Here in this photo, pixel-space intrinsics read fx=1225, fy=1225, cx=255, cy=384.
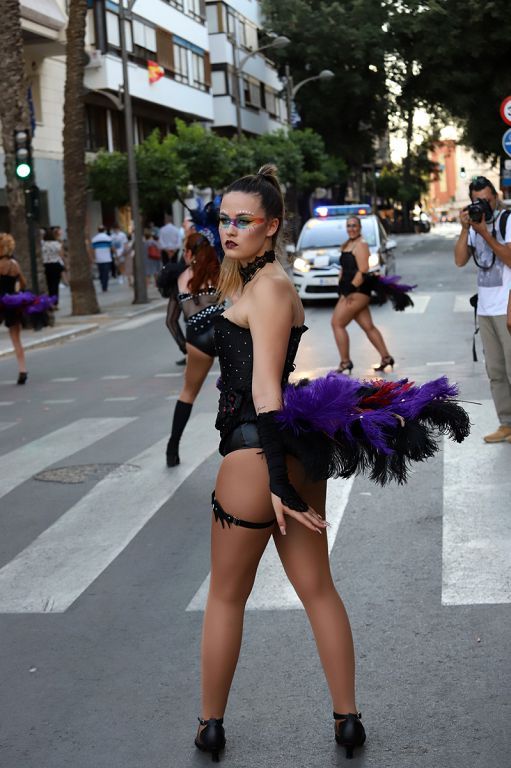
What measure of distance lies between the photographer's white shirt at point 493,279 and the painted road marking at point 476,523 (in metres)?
1.02

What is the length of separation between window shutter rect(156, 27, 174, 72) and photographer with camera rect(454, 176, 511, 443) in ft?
118

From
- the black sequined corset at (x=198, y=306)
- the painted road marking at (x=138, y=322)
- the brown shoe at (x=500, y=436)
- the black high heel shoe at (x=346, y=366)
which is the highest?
the black sequined corset at (x=198, y=306)

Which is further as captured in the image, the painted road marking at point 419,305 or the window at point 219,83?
the window at point 219,83

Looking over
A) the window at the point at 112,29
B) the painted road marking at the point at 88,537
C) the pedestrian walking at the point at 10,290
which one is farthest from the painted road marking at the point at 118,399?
the window at the point at 112,29

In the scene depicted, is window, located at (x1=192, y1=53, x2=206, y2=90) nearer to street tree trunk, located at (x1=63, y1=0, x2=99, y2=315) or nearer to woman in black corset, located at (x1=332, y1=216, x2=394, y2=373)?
street tree trunk, located at (x1=63, y1=0, x2=99, y2=315)

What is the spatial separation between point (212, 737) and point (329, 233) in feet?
71.4

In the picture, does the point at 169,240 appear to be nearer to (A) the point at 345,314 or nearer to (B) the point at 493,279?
(A) the point at 345,314

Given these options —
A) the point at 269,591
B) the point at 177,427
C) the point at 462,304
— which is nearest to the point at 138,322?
the point at 462,304

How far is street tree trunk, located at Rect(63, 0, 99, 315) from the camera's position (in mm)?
23766

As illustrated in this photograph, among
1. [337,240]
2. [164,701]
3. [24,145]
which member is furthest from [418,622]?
[337,240]

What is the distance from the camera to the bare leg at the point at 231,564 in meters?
3.66

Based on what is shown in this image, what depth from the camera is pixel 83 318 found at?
977 inches

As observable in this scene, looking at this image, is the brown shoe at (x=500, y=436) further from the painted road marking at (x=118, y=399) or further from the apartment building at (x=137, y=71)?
the apartment building at (x=137, y=71)

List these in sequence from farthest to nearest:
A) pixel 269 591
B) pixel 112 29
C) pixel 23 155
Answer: pixel 112 29 → pixel 23 155 → pixel 269 591
